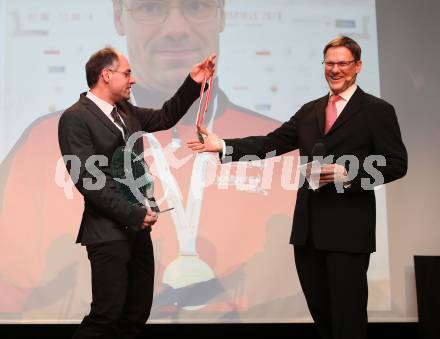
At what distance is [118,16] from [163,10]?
0.29 meters

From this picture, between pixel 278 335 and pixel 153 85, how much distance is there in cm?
176

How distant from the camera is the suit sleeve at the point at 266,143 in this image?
100 inches

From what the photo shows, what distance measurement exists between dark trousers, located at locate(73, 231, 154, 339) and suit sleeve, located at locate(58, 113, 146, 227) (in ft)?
0.43

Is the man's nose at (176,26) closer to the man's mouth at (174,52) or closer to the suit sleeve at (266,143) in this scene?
the man's mouth at (174,52)

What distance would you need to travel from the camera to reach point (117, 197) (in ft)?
7.54

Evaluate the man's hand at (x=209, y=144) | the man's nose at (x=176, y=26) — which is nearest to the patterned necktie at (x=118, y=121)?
the man's hand at (x=209, y=144)

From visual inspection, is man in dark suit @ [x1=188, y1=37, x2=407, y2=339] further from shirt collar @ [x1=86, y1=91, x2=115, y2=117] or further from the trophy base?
the trophy base

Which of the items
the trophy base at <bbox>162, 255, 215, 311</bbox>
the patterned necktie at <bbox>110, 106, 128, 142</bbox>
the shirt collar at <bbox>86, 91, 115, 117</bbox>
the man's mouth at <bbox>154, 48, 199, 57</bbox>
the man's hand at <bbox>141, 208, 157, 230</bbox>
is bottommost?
the trophy base at <bbox>162, 255, 215, 311</bbox>

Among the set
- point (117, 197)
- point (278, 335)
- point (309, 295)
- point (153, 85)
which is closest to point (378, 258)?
point (278, 335)

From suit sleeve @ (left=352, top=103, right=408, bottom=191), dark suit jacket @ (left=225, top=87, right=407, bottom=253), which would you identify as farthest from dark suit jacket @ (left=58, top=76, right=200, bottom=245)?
suit sleeve @ (left=352, top=103, right=408, bottom=191)

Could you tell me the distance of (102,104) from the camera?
2434 millimetres

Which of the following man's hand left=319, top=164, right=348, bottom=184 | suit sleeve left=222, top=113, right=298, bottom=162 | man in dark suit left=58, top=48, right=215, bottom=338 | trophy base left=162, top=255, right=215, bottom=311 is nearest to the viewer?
man's hand left=319, top=164, right=348, bottom=184

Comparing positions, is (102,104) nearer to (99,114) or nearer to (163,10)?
(99,114)

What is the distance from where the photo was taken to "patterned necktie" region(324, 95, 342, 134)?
7.70 feet
